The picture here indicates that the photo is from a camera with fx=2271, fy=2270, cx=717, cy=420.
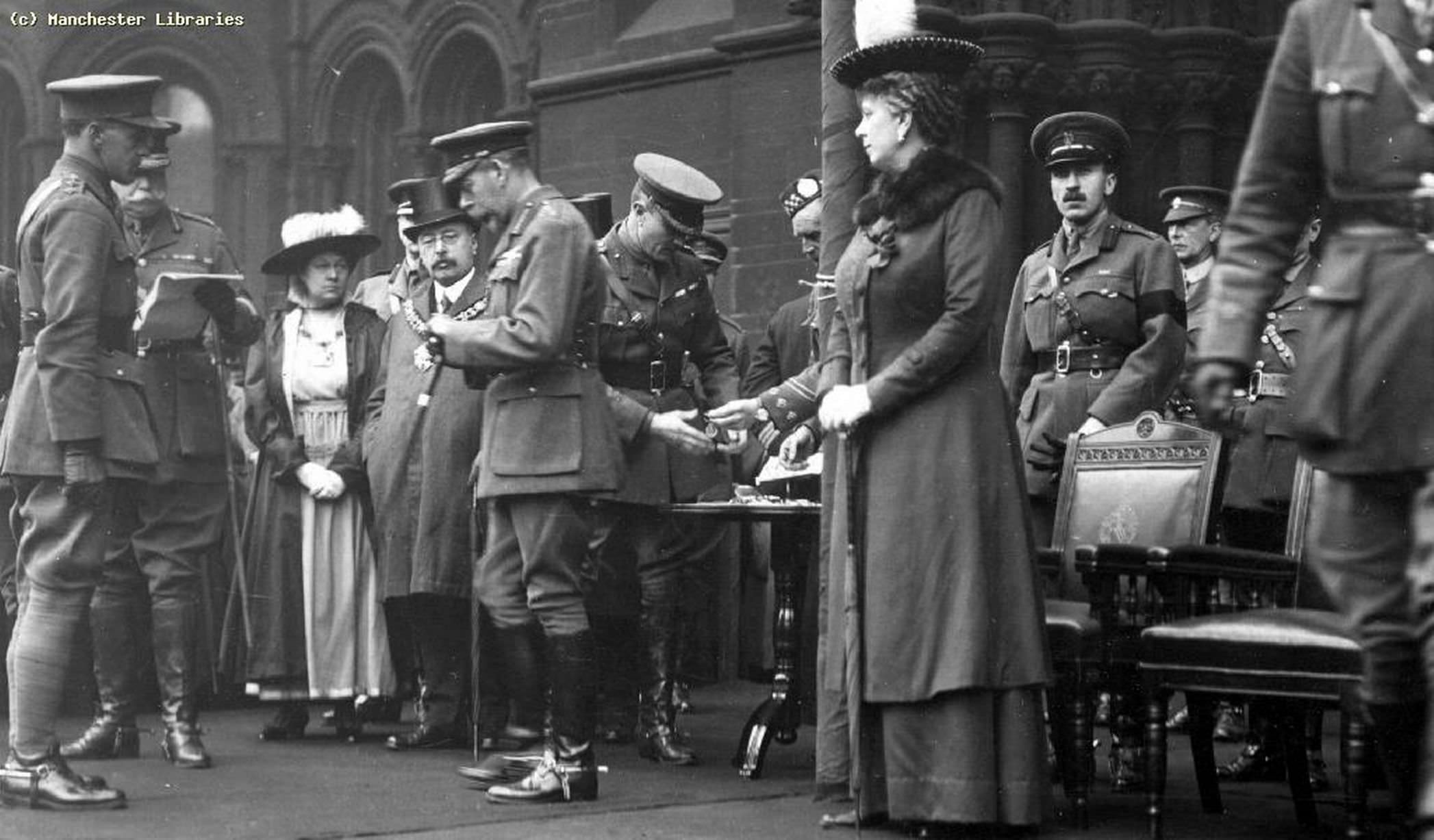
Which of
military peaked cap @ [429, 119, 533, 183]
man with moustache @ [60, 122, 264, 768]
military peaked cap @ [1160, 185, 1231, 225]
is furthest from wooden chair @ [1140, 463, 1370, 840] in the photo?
man with moustache @ [60, 122, 264, 768]

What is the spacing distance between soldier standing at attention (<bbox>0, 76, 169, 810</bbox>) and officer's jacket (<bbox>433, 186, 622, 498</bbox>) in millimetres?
1093

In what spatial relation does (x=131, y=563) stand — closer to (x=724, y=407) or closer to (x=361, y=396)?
(x=361, y=396)

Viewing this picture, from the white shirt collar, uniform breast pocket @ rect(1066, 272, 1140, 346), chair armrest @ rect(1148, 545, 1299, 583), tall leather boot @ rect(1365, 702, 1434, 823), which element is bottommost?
tall leather boot @ rect(1365, 702, 1434, 823)

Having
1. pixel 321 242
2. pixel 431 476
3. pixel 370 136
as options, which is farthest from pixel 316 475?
pixel 370 136

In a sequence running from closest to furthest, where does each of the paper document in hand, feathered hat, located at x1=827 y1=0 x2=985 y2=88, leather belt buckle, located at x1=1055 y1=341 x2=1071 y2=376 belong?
feathered hat, located at x1=827 y1=0 x2=985 y2=88, leather belt buckle, located at x1=1055 y1=341 x2=1071 y2=376, the paper document in hand

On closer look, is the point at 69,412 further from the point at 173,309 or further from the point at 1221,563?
the point at 1221,563

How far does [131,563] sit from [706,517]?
88.7 inches

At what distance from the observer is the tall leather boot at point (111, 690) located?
26.2 feet

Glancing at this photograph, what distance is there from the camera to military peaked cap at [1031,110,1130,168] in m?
7.95

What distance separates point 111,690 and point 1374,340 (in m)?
5.26

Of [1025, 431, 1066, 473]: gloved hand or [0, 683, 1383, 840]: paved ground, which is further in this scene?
[1025, 431, 1066, 473]: gloved hand

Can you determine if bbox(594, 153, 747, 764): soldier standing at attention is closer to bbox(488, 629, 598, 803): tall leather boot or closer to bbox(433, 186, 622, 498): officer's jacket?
bbox(433, 186, 622, 498): officer's jacket

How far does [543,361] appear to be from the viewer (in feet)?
22.3

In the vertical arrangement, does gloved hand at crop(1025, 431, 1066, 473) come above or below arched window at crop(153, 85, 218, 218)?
below
